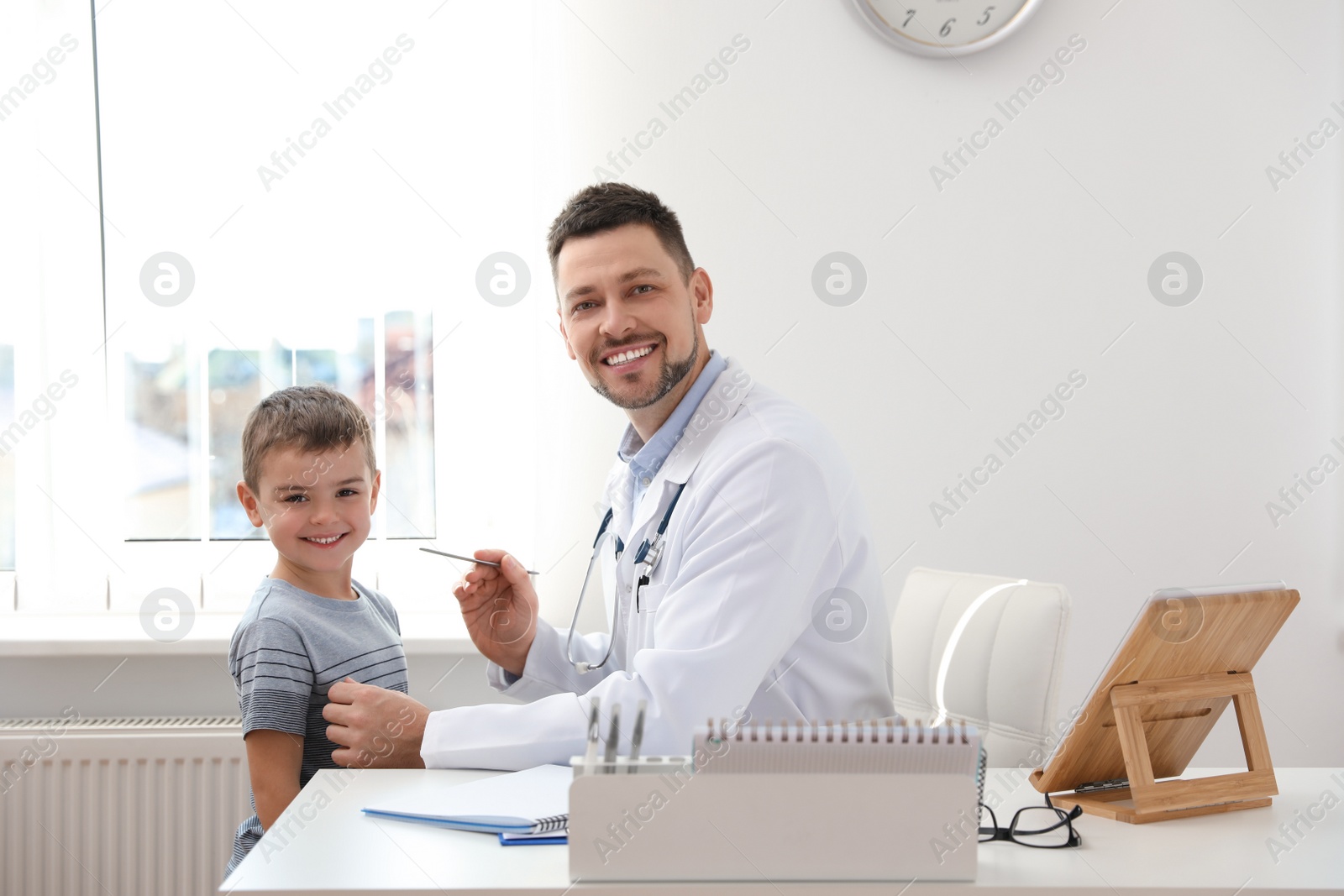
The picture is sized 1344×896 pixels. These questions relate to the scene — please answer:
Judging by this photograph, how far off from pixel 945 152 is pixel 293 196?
1.52 meters

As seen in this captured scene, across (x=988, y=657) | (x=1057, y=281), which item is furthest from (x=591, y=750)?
(x=1057, y=281)

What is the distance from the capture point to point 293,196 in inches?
91.9

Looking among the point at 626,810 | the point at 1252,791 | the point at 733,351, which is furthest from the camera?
the point at 733,351

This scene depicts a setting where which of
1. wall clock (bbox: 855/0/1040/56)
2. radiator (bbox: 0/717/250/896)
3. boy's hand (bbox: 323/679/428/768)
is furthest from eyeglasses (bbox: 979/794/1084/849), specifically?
wall clock (bbox: 855/0/1040/56)

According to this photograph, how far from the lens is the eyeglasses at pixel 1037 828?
1.02m

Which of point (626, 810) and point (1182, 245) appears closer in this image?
point (626, 810)

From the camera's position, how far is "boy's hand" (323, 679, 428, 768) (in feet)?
3.99

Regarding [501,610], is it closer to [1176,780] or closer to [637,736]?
[637,736]

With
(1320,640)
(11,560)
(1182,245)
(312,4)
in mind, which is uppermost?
(312,4)

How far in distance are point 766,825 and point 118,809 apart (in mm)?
1776

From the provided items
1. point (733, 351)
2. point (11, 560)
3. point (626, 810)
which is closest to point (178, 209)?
point (11, 560)

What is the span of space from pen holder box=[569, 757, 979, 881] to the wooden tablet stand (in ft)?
0.95

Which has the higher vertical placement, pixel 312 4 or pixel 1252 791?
pixel 312 4

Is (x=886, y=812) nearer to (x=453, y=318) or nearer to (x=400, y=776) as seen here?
(x=400, y=776)
